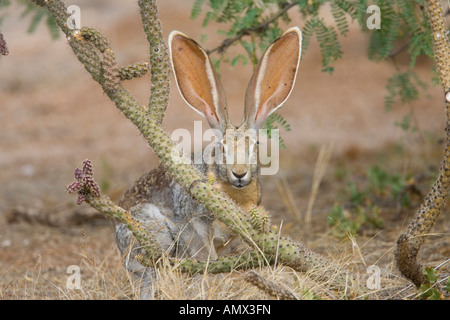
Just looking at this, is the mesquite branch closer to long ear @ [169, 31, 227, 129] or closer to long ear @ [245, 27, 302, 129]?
long ear @ [245, 27, 302, 129]

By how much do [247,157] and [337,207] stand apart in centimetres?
260

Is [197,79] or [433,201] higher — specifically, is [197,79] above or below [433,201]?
above

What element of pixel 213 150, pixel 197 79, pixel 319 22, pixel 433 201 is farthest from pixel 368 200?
pixel 197 79

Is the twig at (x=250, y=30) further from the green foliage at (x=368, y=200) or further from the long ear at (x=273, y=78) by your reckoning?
the green foliage at (x=368, y=200)

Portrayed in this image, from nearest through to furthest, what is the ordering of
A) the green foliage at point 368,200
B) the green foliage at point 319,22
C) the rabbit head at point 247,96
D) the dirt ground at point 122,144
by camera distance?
the rabbit head at point 247,96
the green foliage at point 319,22
the dirt ground at point 122,144
the green foliage at point 368,200

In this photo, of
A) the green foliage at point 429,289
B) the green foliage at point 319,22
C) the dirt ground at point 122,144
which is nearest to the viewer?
the green foliage at point 429,289

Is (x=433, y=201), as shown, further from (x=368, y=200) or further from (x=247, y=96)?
(x=368, y=200)

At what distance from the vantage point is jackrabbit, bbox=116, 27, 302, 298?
15.0 feet

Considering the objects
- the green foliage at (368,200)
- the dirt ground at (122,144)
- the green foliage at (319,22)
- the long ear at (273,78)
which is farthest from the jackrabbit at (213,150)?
the green foliage at (368,200)

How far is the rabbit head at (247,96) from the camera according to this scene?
4520 mm

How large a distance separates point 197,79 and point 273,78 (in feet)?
1.83

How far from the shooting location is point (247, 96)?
484cm

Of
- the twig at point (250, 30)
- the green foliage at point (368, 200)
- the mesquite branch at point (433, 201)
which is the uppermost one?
the twig at point (250, 30)

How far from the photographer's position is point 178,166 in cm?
428
